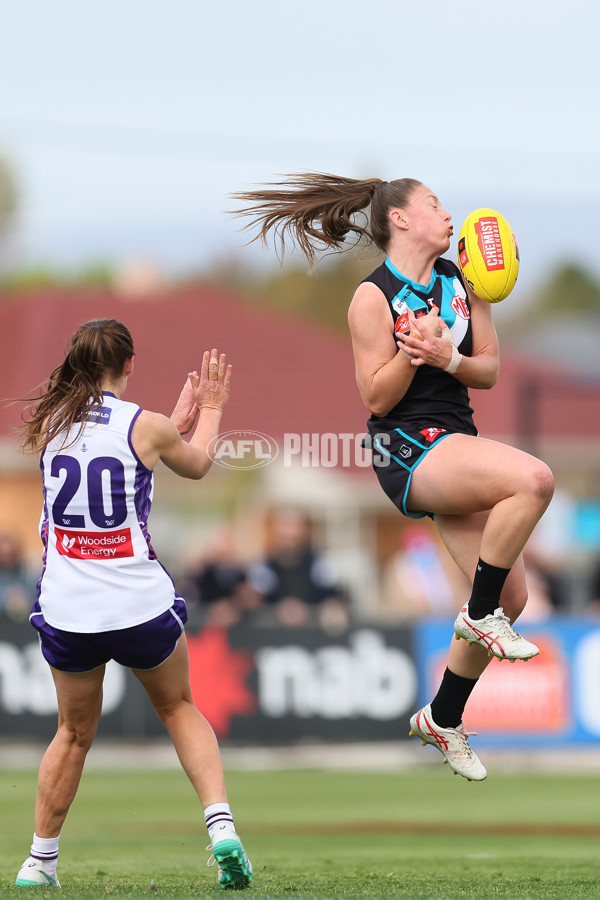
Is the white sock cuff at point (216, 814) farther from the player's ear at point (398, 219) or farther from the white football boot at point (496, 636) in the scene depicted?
Result: the player's ear at point (398, 219)

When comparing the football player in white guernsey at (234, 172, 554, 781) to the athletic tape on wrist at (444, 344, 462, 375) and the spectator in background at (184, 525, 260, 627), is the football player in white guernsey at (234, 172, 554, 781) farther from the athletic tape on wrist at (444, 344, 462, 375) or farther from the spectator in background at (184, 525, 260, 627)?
the spectator in background at (184, 525, 260, 627)

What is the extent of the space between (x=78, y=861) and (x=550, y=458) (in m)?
21.9

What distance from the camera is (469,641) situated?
577 centimetres

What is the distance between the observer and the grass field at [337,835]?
6.14 m

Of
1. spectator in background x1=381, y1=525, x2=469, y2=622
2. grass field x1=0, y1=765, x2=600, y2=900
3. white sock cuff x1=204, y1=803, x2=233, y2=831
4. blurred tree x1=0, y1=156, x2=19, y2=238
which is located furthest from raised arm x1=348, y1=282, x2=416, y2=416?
blurred tree x1=0, y1=156, x2=19, y2=238

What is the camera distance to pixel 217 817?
18.5ft

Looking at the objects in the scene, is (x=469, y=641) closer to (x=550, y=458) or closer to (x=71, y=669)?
(x=71, y=669)

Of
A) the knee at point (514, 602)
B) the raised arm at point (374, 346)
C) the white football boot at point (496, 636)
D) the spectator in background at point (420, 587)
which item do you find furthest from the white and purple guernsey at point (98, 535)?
the spectator in background at point (420, 587)

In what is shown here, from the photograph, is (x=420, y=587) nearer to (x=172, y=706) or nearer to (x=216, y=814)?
(x=172, y=706)

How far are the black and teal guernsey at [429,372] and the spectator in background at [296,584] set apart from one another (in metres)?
7.89

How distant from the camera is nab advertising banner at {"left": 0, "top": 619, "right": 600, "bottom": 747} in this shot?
13266 millimetres

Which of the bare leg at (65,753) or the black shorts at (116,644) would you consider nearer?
the black shorts at (116,644)

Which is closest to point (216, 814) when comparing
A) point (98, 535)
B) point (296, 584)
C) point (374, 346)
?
point (98, 535)

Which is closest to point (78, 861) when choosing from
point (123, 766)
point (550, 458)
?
point (123, 766)
